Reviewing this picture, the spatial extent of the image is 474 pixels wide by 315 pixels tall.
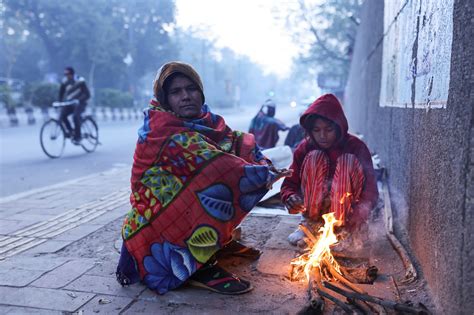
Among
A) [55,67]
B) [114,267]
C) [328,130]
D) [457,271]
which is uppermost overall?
[55,67]

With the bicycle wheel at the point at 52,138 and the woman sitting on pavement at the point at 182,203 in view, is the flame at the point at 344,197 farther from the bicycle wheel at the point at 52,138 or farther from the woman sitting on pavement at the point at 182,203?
the bicycle wheel at the point at 52,138

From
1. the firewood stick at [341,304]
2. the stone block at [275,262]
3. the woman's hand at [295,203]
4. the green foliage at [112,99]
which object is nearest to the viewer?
the firewood stick at [341,304]

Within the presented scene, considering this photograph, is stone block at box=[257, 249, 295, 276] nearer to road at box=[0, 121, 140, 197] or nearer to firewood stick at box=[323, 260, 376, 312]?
firewood stick at box=[323, 260, 376, 312]

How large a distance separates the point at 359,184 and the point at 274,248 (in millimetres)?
836

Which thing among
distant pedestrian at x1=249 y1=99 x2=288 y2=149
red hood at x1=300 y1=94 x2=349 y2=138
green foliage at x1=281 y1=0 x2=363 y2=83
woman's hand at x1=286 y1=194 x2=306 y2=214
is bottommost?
woman's hand at x1=286 y1=194 x2=306 y2=214

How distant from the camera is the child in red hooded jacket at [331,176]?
3443 mm

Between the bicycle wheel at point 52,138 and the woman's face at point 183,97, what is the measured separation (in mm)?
7345

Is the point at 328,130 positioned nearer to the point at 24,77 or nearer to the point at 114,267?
→ the point at 114,267

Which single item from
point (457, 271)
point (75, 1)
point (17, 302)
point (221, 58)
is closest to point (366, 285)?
point (457, 271)

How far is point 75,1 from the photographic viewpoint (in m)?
36.1

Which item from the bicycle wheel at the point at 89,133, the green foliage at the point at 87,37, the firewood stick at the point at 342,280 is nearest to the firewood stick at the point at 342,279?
the firewood stick at the point at 342,280

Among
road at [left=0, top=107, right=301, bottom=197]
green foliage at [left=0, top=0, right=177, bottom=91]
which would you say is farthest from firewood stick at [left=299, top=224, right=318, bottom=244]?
green foliage at [left=0, top=0, right=177, bottom=91]

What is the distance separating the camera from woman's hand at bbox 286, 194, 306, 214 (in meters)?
3.55

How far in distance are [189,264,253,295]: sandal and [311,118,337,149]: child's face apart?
1.34m
